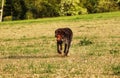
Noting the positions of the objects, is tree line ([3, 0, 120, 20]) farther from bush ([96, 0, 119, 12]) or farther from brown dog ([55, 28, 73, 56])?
brown dog ([55, 28, 73, 56])

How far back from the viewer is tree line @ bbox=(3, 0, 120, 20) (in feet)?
267

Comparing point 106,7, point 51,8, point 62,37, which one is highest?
point 62,37

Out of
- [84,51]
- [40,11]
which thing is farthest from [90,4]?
[84,51]

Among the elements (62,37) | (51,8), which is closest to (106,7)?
(51,8)

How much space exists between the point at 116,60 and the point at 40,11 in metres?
68.4

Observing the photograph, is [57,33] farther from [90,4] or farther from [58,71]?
[90,4]

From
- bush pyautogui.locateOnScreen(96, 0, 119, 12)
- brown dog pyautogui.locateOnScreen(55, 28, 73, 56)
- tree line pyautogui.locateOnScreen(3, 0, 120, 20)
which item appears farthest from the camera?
tree line pyautogui.locateOnScreen(3, 0, 120, 20)

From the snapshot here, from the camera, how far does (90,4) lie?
83.9 m

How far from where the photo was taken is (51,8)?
8288 cm

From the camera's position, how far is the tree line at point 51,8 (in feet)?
267

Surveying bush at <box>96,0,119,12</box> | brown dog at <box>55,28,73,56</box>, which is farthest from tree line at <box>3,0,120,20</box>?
brown dog at <box>55,28,73,56</box>

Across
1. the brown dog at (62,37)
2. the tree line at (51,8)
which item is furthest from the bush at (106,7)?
the brown dog at (62,37)

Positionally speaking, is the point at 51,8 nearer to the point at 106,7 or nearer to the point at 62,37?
the point at 106,7

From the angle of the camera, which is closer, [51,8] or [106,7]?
[106,7]
